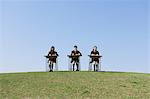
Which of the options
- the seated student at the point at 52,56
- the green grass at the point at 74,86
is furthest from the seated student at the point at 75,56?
the green grass at the point at 74,86

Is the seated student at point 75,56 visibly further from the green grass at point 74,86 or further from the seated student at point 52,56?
the green grass at point 74,86

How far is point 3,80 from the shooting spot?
993 inches

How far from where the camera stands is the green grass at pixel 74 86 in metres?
21.8

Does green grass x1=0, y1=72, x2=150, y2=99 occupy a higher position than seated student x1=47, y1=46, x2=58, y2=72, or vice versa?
seated student x1=47, y1=46, x2=58, y2=72

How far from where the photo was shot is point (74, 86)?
928 inches

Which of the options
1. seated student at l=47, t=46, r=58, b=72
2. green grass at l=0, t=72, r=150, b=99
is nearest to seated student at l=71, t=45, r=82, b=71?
seated student at l=47, t=46, r=58, b=72

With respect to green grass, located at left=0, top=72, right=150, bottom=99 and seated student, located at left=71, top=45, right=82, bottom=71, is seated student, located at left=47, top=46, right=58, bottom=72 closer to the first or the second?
seated student, located at left=71, top=45, right=82, bottom=71

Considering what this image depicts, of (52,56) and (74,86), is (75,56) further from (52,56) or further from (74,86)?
(74,86)

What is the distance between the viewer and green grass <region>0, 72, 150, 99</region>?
21.8m

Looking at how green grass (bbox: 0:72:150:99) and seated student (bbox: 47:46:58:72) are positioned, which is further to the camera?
seated student (bbox: 47:46:58:72)

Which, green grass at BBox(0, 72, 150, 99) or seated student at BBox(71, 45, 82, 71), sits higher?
seated student at BBox(71, 45, 82, 71)

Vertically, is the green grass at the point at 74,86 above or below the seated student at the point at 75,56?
below

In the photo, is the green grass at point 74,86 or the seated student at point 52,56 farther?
the seated student at point 52,56

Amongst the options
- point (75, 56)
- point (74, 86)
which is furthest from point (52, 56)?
point (74, 86)
